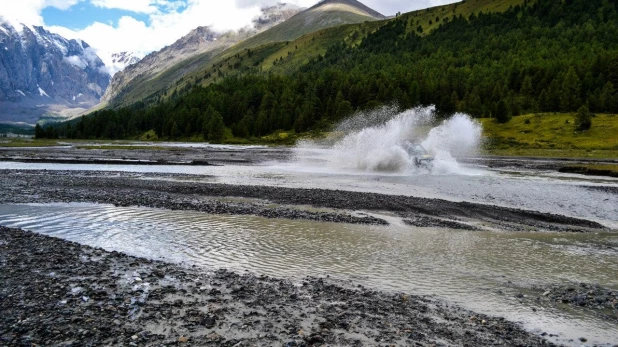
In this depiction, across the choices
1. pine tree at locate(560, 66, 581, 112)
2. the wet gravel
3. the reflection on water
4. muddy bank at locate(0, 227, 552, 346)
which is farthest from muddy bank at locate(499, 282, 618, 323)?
pine tree at locate(560, 66, 581, 112)

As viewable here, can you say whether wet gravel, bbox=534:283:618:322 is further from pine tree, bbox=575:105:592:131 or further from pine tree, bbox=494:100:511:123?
pine tree, bbox=494:100:511:123

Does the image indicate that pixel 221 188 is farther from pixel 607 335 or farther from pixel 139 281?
pixel 607 335

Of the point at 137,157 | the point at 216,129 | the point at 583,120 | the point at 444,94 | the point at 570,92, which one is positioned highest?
the point at 444,94

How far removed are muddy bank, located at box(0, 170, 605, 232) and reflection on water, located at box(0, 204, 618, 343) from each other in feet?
6.46

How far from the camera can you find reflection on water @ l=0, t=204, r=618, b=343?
12406mm

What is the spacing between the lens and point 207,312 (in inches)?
400

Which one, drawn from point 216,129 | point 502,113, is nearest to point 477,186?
point 502,113

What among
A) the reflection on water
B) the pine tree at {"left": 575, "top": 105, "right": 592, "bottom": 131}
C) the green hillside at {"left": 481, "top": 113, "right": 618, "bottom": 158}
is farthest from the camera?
the pine tree at {"left": 575, "top": 105, "right": 592, "bottom": 131}

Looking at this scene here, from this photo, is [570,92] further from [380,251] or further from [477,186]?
[380,251]

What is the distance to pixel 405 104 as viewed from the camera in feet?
486

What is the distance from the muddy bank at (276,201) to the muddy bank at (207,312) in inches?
450

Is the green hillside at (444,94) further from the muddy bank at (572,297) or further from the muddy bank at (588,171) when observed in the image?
the muddy bank at (572,297)

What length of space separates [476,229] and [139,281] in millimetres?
16360

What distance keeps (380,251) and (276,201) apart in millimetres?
12914
